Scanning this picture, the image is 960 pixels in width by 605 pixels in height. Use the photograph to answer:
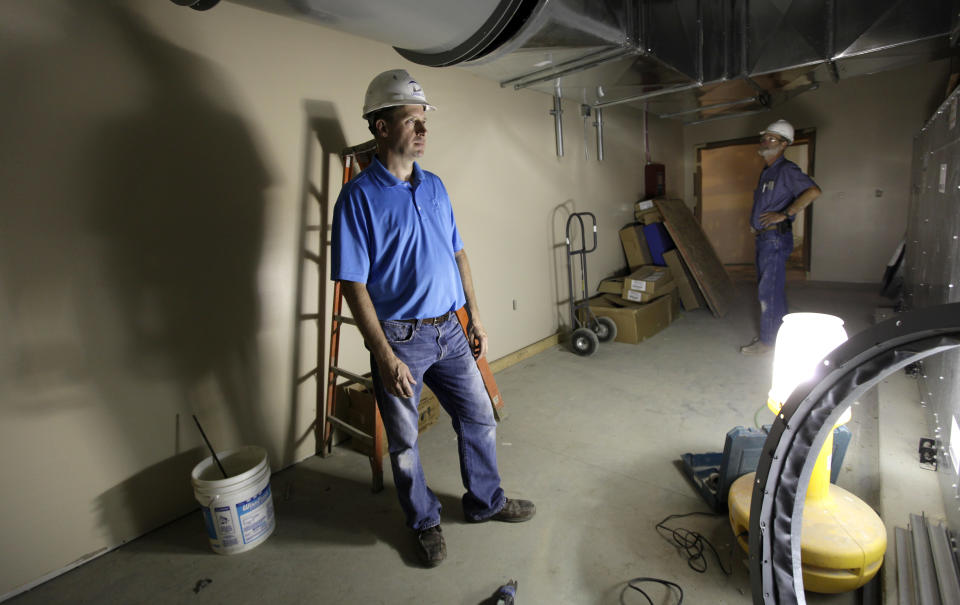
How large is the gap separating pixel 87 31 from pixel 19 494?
1.61 meters

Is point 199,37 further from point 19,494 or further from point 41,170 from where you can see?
point 19,494

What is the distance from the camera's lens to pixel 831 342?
4.82 ft

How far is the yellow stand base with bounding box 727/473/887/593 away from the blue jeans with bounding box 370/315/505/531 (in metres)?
0.88

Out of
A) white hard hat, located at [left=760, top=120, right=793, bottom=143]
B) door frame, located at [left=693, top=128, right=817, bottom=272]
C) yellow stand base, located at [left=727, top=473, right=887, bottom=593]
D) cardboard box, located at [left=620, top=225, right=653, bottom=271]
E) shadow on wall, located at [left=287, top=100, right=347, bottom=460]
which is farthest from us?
door frame, located at [left=693, top=128, right=817, bottom=272]

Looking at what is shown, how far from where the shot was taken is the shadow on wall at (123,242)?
5.26ft

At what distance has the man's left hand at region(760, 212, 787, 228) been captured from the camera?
3430mm

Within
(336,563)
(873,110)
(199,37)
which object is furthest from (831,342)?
(873,110)

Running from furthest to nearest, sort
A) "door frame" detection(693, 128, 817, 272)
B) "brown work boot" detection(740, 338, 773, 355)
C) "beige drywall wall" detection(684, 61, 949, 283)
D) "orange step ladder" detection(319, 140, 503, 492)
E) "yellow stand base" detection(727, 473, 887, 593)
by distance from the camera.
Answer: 1. "door frame" detection(693, 128, 817, 272)
2. "beige drywall wall" detection(684, 61, 949, 283)
3. "brown work boot" detection(740, 338, 773, 355)
4. "orange step ladder" detection(319, 140, 503, 492)
5. "yellow stand base" detection(727, 473, 887, 593)

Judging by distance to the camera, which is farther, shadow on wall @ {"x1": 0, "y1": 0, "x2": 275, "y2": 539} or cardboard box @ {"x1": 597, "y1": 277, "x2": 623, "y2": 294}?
cardboard box @ {"x1": 597, "y1": 277, "x2": 623, "y2": 294}

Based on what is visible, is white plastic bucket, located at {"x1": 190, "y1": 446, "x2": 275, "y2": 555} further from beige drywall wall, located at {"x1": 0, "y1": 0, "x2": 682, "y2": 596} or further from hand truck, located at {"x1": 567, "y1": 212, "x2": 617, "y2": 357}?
hand truck, located at {"x1": 567, "y1": 212, "x2": 617, "y2": 357}

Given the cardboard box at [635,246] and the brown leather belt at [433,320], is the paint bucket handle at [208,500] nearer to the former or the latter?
the brown leather belt at [433,320]

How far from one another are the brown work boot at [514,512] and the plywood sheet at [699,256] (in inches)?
142

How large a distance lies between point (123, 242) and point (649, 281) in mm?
3801

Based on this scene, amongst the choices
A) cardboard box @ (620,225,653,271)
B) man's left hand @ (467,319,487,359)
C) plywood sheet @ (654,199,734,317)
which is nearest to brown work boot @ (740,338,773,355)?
plywood sheet @ (654,199,734,317)
